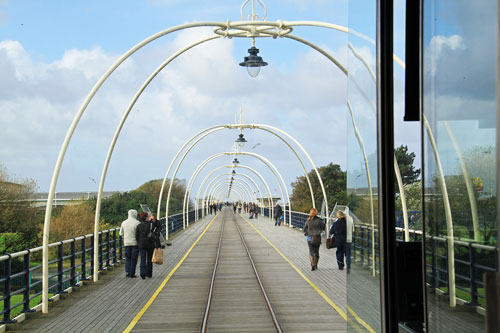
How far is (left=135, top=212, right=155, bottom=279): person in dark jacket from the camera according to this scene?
53.0 feet

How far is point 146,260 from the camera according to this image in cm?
1648

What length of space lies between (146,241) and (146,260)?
0.53 metres

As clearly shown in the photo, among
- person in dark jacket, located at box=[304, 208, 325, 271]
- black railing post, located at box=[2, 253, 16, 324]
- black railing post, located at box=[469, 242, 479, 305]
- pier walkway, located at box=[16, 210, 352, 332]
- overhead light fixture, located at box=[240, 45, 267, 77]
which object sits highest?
overhead light fixture, located at box=[240, 45, 267, 77]

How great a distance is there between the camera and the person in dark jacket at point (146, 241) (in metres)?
16.2

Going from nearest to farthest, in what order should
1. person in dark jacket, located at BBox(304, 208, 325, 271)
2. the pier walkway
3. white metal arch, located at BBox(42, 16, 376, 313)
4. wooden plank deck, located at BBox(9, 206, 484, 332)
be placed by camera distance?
wooden plank deck, located at BBox(9, 206, 484, 332), the pier walkway, white metal arch, located at BBox(42, 16, 376, 313), person in dark jacket, located at BBox(304, 208, 325, 271)

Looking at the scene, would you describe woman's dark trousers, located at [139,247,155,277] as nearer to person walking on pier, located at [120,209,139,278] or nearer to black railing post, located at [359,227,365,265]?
person walking on pier, located at [120,209,139,278]

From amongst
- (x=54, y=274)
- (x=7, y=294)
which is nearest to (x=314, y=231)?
(x=54, y=274)

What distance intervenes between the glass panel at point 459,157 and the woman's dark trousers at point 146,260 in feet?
46.8

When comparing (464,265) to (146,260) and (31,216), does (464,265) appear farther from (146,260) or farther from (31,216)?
(31,216)

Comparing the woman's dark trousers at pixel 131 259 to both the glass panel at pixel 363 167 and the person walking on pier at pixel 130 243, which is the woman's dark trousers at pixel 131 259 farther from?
the glass panel at pixel 363 167

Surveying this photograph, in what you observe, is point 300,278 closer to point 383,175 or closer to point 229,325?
point 229,325

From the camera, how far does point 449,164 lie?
197cm

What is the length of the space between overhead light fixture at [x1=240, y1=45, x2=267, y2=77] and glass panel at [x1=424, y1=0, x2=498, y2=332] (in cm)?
1165

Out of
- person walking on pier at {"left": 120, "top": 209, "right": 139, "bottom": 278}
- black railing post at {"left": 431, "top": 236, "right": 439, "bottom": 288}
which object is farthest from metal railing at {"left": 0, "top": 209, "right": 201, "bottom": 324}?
black railing post at {"left": 431, "top": 236, "right": 439, "bottom": 288}
